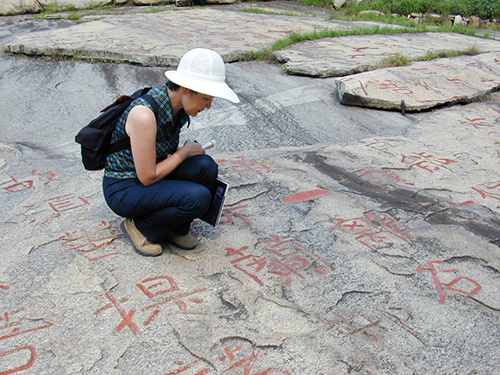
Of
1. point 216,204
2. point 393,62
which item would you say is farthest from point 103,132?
point 393,62

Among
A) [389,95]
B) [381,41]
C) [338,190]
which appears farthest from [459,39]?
[338,190]

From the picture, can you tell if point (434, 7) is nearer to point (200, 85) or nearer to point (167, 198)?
point (200, 85)

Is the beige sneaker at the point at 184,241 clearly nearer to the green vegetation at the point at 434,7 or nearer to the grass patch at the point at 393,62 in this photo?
the grass patch at the point at 393,62

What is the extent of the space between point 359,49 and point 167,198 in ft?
14.5

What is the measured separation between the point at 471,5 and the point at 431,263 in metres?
8.57

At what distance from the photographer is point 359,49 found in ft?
19.5

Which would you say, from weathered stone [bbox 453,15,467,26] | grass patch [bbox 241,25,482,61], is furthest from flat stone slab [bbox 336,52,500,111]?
weathered stone [bbox 453,15,467,26]

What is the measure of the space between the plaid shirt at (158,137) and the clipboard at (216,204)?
0.26 meters

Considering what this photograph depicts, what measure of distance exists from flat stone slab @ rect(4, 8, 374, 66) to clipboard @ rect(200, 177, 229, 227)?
3.20 m

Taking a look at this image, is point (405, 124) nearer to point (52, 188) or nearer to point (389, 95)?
point (389, 95)

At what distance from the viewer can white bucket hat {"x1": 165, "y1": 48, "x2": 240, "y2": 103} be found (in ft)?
6.68

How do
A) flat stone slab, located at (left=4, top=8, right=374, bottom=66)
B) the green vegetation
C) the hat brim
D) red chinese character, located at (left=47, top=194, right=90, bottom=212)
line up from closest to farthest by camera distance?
the hat brim < red chinese character, located at (left=47, top=194, right=90, bottom=212) < flat stone slab, located at (left=4, top=8, right=374, bottom=66) < the green vegetation

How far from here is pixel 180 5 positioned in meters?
9.27

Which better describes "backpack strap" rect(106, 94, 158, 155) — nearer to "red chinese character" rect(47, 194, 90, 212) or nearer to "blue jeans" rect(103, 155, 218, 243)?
"blue jeans" rect(103, 155, 218, 243)
